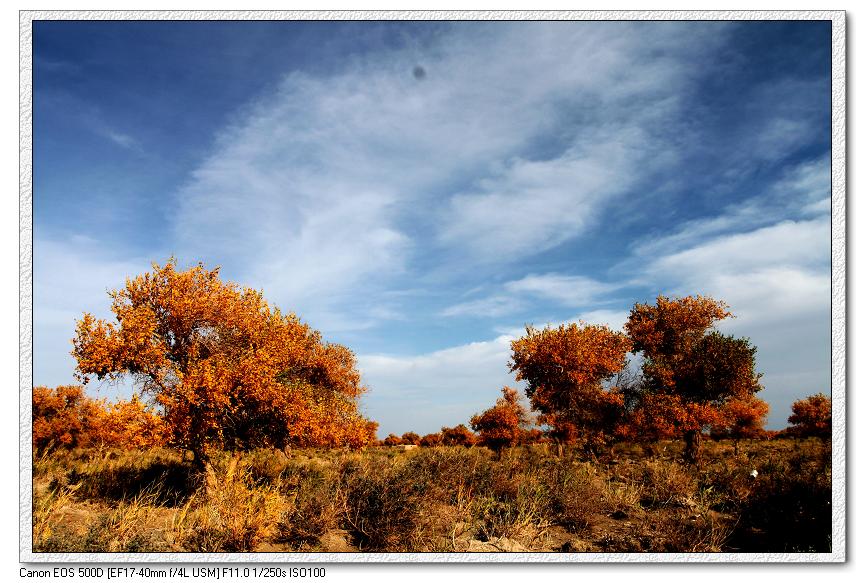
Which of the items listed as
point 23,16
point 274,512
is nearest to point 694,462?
point 274,512

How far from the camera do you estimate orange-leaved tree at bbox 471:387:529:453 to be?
103ft

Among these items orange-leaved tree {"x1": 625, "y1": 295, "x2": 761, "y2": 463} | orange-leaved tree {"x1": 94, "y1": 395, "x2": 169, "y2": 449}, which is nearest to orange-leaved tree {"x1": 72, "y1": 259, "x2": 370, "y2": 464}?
orange-leaved tree {"x1": 94, "y1": 395, "x2": 169, "y2": 449}

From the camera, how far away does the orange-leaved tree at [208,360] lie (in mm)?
11336

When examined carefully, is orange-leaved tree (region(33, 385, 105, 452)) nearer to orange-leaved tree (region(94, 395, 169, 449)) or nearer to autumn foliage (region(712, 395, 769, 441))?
orange-leaved tree (region(94, 395, 169, 449))

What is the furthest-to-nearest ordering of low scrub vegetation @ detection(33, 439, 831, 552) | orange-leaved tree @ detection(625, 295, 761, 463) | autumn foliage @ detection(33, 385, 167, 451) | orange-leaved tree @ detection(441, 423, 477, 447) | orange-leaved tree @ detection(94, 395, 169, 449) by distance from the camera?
1. orange-leaved tree @ detection(441, 423, 477, 447)
2. autumn foliage @ detection(33, 385, 167, 451)
3. orange-leaved tree @ detection(625, 295, 761, 463)
4. orange-leaved tree @ detection(94, 395, 169, 449)
5. low scrub vegetation @ detection(33, 439, 831, 552)

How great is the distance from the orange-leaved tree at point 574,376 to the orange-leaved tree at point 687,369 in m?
1.31

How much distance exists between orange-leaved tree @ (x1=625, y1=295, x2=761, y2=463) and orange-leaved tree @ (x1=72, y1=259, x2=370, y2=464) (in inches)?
649

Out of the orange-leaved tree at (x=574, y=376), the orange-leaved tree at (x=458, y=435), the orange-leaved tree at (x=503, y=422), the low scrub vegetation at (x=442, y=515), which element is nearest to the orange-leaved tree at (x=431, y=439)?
the orange-leaved tree at (x=458, y=435)

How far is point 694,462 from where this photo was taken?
72.7ft

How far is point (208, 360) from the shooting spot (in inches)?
452

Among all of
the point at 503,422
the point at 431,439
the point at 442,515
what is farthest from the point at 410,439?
the point at 442,515

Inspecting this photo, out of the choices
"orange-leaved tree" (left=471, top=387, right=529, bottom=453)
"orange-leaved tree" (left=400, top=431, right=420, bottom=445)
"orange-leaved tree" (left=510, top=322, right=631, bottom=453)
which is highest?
"orange-leaved tree" (left=510, top=322, right=631, bottom=453)

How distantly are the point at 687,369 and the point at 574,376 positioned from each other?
18.1 ft

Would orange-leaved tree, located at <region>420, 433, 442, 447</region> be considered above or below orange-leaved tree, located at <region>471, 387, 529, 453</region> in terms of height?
below
